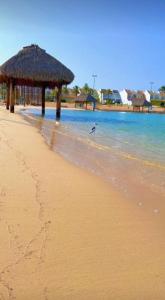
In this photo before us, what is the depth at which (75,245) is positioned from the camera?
2.71 metres

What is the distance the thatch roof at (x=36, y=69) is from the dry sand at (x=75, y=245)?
1843 cm

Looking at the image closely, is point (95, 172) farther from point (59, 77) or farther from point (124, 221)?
point (59, 77)

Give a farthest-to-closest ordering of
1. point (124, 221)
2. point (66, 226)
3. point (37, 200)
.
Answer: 1. point (37, 200)
2. point (124, 221)
3. point (66, 226)

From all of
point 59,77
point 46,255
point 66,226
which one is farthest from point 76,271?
point 59,77

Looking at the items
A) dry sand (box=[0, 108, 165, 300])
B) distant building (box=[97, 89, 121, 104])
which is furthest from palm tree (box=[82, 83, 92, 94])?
dry sand (box=[0, 108, 165, 300])

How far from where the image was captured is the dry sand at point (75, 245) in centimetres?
211

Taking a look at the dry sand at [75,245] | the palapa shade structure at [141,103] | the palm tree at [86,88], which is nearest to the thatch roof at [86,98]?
the palapa shade structure at [141,103]

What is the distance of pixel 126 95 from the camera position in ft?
299

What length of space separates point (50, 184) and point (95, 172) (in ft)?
5.63

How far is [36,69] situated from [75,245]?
20.8 meters

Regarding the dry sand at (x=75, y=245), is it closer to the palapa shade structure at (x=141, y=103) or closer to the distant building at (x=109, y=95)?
the palapa shade structure at (x=141, y=103)

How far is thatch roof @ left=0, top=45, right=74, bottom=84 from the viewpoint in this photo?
73.4ft

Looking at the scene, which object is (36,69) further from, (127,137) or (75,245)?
A: (75,245)

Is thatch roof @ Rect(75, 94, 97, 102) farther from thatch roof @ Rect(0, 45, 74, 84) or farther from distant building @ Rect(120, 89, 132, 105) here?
distant building @ Rect(120, 89, 132, 105)
